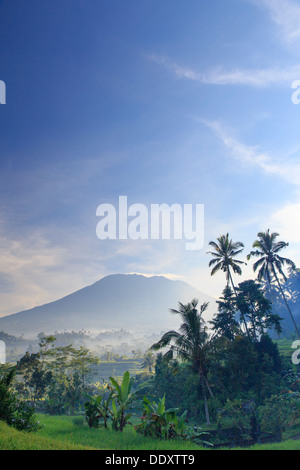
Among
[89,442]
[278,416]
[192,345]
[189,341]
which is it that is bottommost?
[278,416]

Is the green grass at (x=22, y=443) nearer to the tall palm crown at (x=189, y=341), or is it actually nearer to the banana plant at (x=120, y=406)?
the banana plant at (x=120, y=406)

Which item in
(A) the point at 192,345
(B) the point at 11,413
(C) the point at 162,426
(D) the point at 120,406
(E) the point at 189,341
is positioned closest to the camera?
(B) the point at 11,413

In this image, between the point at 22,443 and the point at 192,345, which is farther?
the point at 192,345

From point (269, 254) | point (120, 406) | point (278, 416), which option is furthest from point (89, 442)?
point (269, 254)

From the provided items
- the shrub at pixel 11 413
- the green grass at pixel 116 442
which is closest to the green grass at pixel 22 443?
the shrub at pixel 11 413

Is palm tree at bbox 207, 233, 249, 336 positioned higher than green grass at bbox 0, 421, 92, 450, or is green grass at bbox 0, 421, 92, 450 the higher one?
palm tree at bbox 207, 233, 249, 336

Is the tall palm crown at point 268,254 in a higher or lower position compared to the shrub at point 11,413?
higher

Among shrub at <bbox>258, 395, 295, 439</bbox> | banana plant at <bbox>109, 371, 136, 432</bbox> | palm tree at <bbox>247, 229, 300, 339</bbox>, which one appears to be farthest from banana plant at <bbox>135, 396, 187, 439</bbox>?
palm tree at <bbox>247, 229, 300, 339</bbox>

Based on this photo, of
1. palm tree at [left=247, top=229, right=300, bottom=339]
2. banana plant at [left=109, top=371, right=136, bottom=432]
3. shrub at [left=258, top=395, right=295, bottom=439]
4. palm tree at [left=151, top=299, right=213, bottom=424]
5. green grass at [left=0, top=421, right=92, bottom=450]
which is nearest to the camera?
green grass at [left=0, top=421, right=92, bottom=450]

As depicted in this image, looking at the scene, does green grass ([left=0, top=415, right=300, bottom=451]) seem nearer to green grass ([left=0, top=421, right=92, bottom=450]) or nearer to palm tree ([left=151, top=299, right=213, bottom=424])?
green grass ([left=0, top=421, right=92, bottom=450])

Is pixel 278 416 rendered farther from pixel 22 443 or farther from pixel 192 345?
pixel 22 443

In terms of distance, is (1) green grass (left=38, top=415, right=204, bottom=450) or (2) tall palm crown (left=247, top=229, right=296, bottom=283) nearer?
(1) green grass (left=38, top=415, right=204, bottom=450)

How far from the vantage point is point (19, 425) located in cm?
977

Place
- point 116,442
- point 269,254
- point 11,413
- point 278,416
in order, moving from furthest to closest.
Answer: point 269,254 < point 278,416 < point 11,413 < point 116,442
